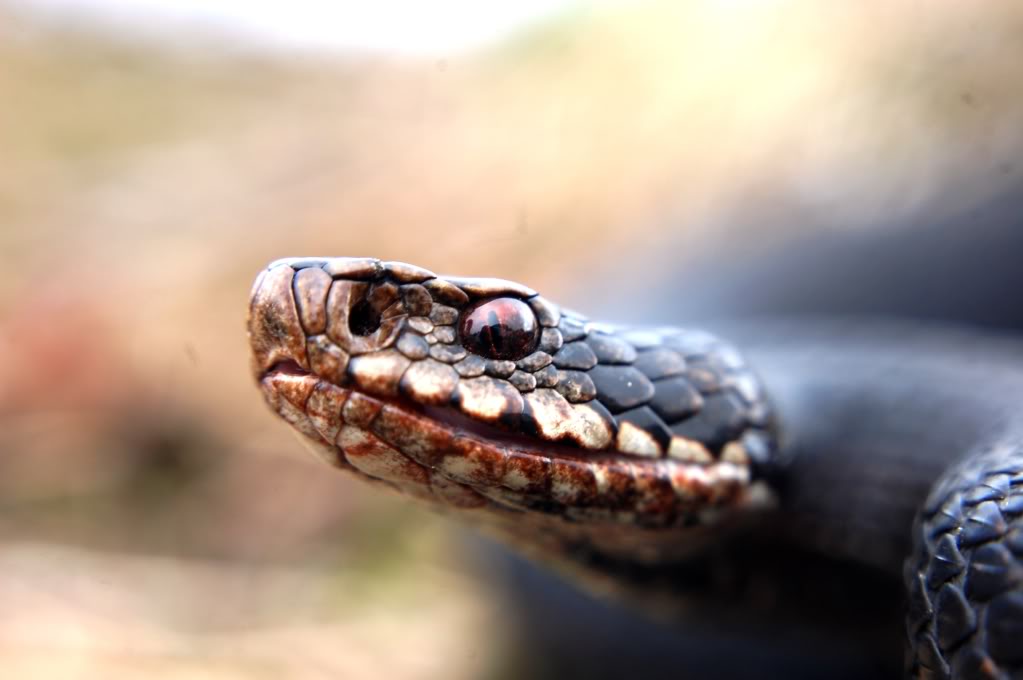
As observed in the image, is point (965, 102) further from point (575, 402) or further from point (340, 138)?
point (340, 138)

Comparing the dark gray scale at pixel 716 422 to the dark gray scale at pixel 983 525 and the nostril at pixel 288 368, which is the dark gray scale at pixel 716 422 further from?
the nostril at pixel 288 368

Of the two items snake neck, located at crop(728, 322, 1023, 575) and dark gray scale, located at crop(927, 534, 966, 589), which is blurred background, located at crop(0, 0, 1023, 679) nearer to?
snake neck, located at crop(728, 322, 1023, 575)

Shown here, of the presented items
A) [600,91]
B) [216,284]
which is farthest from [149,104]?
[600,91]

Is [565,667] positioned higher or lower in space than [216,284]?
lower

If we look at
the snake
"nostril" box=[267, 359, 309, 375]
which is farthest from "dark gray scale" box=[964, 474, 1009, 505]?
"nostril" box=[267, 359, 309, 375]

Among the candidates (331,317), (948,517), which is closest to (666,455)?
(948,517)

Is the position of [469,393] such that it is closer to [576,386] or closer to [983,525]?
[576,386]
